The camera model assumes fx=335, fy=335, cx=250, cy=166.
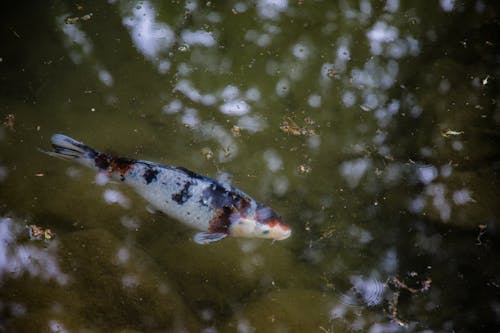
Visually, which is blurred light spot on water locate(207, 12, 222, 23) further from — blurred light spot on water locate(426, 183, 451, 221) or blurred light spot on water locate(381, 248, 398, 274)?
blurred light spot on water locate(381, 248, 398, 274)

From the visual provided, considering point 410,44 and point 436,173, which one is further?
point 410,44

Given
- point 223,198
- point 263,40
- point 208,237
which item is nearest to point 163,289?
point 208,237

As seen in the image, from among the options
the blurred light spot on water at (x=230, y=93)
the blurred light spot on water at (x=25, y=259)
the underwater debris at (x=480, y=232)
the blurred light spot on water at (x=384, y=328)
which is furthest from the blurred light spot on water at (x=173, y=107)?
the underwater debris at (x=480, y=232)

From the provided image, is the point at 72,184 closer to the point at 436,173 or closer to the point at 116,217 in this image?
the point at 116,217

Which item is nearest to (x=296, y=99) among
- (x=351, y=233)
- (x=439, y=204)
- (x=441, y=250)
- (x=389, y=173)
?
(x=389, y=173)

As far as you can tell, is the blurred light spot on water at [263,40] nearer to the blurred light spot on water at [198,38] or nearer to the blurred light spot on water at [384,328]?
the blurred light spot on water at [198,38]

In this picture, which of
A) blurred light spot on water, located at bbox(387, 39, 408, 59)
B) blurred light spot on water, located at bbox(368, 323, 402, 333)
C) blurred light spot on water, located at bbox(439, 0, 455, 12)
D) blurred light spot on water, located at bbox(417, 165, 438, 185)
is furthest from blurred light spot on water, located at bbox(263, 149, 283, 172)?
blurred light spot on water, located at bbox(439, 0, 455, 12)
